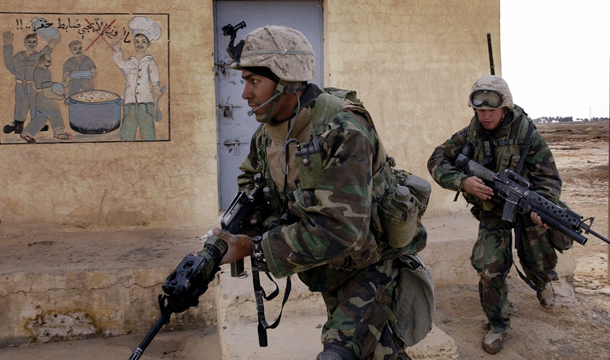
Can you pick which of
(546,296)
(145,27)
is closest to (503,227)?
(546,296)

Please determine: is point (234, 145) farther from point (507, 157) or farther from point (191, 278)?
point (191, 278)

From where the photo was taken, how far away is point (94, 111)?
5273mm

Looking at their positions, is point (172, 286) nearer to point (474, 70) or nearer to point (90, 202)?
point (90, 202)

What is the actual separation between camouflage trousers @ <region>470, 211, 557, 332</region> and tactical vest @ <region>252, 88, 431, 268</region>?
1.89 meters

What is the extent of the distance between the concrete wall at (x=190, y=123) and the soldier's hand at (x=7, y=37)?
0.05m

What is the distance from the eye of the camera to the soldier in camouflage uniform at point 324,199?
1926mm

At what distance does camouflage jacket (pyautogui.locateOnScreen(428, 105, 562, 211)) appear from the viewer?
12.6ft

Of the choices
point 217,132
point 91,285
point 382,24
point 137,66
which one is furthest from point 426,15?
point 91,285

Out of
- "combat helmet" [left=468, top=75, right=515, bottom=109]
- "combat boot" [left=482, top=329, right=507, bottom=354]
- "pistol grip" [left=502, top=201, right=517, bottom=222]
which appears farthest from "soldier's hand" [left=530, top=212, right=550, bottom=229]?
"combat boot" [left=482, top=329, right=507, bottom=354]

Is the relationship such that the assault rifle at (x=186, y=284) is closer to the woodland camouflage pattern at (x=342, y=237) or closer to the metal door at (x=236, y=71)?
the woodland camouflage pattern at (x=342, y=237)

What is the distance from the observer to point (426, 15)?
Answer: 234 inches

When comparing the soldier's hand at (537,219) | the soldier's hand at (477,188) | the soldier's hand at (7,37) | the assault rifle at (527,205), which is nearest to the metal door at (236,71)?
the soldier's hand at (7,37)

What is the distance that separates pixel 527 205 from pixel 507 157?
410 millimetres

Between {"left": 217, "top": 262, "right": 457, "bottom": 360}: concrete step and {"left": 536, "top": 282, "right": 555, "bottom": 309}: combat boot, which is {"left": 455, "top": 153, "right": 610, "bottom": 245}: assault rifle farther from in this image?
{"left": 217, "top": 262, "right": 457, "bottom": 360}: concrete step
